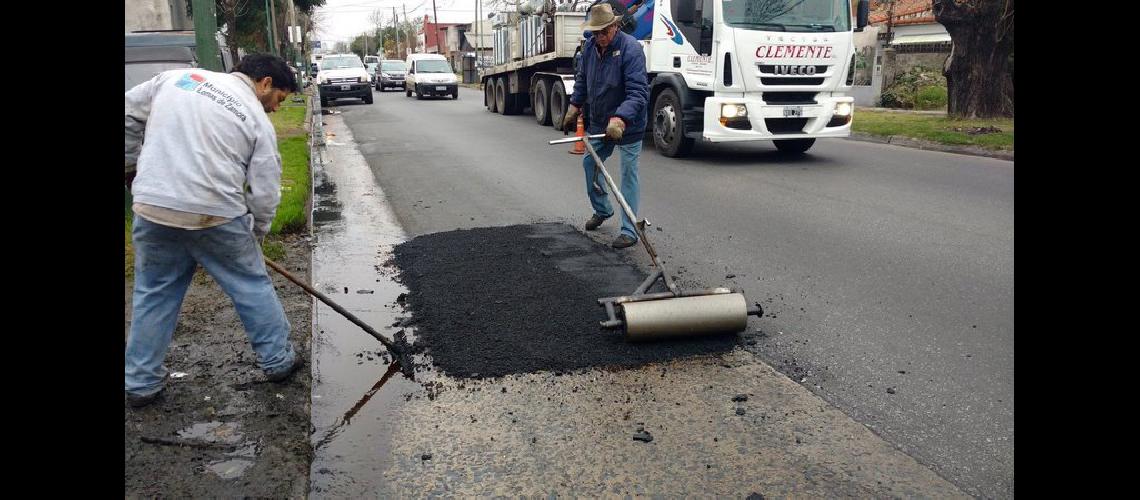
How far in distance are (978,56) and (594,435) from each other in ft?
51.8

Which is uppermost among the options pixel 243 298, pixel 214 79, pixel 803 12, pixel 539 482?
pixel 803 12

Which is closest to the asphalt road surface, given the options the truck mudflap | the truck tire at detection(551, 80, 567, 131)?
the truck mudflap

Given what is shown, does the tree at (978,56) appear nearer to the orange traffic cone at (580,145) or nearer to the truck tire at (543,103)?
the truck tire at (543,103)

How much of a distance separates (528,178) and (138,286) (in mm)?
6837

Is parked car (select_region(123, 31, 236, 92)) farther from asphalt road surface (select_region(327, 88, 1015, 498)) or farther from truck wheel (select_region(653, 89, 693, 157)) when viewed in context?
truck wheel (select_region(653, 89, 693, 157))

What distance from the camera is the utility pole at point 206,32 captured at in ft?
20.5

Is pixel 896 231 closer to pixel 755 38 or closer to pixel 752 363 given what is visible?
pixel 752 363

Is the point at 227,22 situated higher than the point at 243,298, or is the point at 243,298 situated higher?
the point at 227,22

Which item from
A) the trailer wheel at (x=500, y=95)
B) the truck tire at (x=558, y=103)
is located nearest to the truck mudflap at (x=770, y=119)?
the truck tire at (x=558, y=103)

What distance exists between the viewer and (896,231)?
A: 22.3ft

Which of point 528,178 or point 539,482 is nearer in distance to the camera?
point 539,482

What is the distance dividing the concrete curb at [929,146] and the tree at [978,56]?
3.07 m

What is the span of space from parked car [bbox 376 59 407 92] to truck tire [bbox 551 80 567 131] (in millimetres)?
21542
